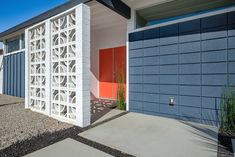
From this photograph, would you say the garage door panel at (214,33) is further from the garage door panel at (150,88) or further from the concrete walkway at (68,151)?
the concrete walkway at (68,151)

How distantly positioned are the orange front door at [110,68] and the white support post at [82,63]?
2837 mm

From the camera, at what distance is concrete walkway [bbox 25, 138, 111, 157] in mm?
1976

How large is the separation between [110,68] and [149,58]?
255cm

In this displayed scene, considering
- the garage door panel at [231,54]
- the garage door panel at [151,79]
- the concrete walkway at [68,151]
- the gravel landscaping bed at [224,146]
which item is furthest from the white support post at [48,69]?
the garage door panel at [231,54]

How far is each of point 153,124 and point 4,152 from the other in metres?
2.57

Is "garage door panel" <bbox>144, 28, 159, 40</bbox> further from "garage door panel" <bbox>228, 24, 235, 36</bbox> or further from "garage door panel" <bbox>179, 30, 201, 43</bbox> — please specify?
"garage door panel" <bbox>228, 24, 235, 36</bbox>

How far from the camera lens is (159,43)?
376 centimetres

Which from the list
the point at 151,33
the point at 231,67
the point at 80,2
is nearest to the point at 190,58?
the point at 231,67

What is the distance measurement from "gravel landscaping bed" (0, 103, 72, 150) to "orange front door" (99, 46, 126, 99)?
2933 millimetres

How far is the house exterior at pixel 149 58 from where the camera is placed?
2.99m

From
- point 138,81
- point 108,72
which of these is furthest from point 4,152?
point 108,72

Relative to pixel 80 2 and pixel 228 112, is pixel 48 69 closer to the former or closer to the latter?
pixel 80 2

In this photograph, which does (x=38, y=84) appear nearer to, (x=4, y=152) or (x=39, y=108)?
(x=39, y=108)

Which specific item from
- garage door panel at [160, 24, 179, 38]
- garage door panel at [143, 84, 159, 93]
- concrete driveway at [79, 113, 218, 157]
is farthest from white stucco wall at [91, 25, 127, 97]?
concrete driveway at [79, 113, 218, 157]
